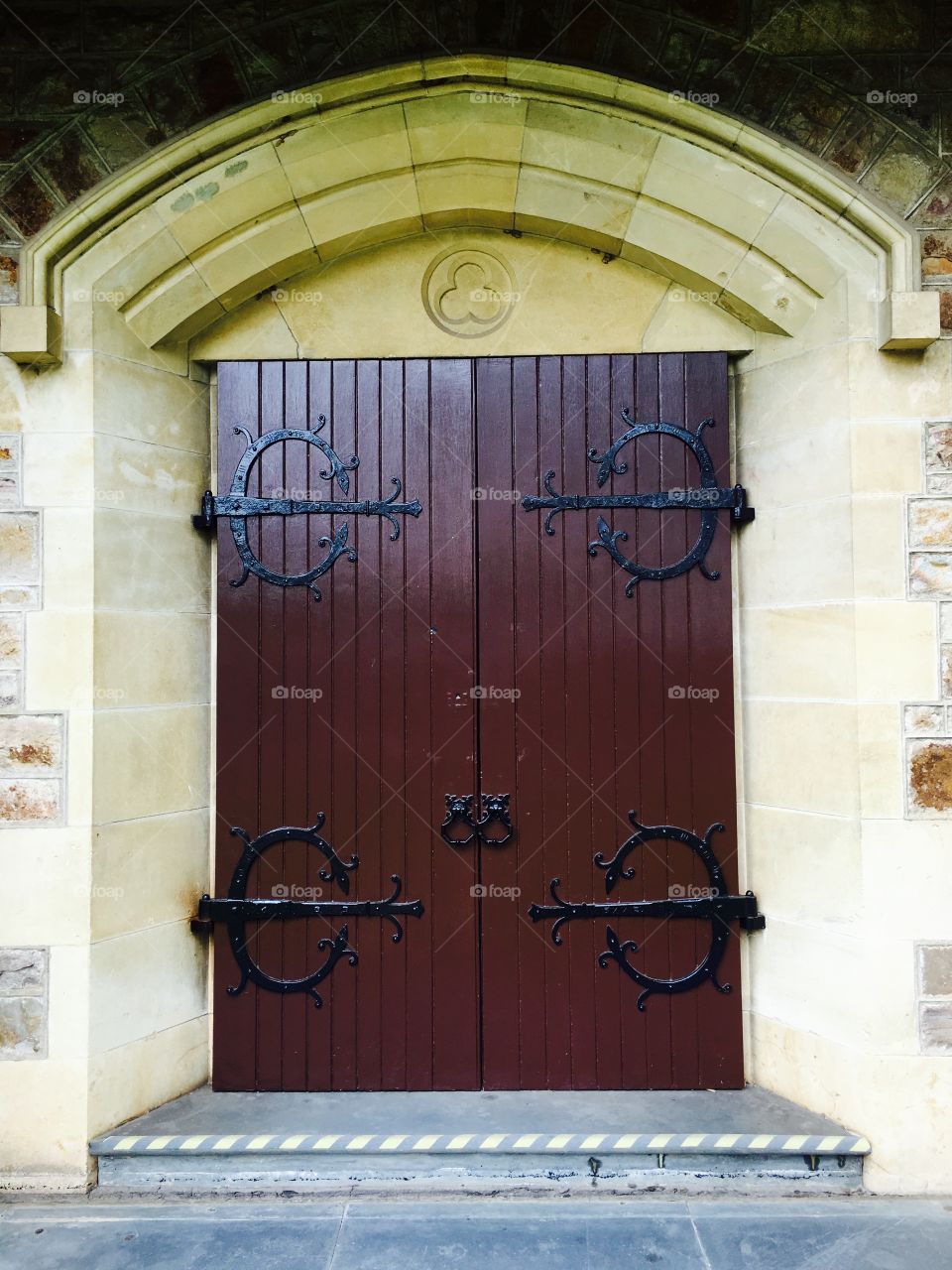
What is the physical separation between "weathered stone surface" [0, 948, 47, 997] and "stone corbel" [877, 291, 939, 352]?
10.2 feet

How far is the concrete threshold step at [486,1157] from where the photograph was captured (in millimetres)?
2342

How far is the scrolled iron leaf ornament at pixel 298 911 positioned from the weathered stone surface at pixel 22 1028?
19.4 inches

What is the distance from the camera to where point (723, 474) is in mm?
2787

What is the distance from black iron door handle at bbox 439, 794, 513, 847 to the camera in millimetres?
2711

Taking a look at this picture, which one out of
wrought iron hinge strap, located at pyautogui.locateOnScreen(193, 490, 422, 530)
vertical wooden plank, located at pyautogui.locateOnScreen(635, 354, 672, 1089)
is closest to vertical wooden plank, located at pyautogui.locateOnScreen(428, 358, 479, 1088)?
wrought iron hinge strap, located at pyautogui.locateOnScreen(193, 490, 422, 530)

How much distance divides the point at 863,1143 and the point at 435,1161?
1.22 m

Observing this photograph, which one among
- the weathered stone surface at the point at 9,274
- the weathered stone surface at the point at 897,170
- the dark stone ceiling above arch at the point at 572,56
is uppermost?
the dark stone ceiling above arch at the point at 572,56

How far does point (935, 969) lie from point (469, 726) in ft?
5.09

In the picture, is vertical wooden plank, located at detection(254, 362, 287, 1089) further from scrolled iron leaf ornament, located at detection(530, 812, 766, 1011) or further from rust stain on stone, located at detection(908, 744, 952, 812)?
rust stain on stone, located at detection(908, 744, 952, 812)

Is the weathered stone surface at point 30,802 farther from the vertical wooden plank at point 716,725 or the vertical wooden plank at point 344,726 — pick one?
the vertical wooden plank at point 716,725

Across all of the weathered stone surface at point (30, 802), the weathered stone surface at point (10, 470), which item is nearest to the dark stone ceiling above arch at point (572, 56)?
the weathered stone surface at point (10, 470)

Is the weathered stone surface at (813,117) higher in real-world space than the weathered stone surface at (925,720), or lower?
higher

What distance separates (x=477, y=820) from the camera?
2.71m

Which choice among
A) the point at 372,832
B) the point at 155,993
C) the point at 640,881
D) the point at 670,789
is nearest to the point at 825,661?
the point at 670,789
